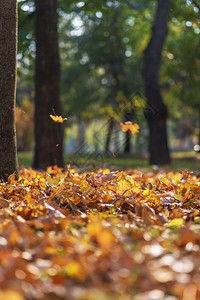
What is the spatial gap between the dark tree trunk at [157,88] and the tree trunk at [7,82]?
8.47m

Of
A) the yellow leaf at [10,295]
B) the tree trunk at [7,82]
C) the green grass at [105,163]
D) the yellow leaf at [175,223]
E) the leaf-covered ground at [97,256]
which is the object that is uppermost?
the tree trunk at [7,82]

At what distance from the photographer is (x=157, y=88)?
12555 mm

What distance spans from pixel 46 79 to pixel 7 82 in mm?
4410

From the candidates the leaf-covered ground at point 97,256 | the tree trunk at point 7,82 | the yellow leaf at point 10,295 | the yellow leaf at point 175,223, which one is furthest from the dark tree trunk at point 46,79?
the yellow leaf at point 10,295

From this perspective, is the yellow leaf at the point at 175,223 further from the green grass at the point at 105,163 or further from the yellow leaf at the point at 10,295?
the green grass at the point at 105,163

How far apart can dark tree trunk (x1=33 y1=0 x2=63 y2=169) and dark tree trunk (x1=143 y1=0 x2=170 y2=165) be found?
15.2 feet

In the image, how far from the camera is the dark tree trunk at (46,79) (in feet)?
27.1

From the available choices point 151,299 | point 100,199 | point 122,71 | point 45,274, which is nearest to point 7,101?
point 100,199

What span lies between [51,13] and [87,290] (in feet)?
25.6

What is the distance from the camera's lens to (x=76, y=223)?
2.56 m

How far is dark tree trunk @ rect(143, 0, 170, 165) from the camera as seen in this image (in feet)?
40.2

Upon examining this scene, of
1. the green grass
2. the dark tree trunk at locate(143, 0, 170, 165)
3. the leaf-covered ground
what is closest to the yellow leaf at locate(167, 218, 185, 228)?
the leaf-covered ground

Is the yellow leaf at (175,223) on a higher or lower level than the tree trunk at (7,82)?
lower

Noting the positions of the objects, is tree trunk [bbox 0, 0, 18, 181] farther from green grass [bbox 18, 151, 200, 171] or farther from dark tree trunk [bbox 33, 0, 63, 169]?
dark tree trunk [bbox 33, 0, 63, 169]
